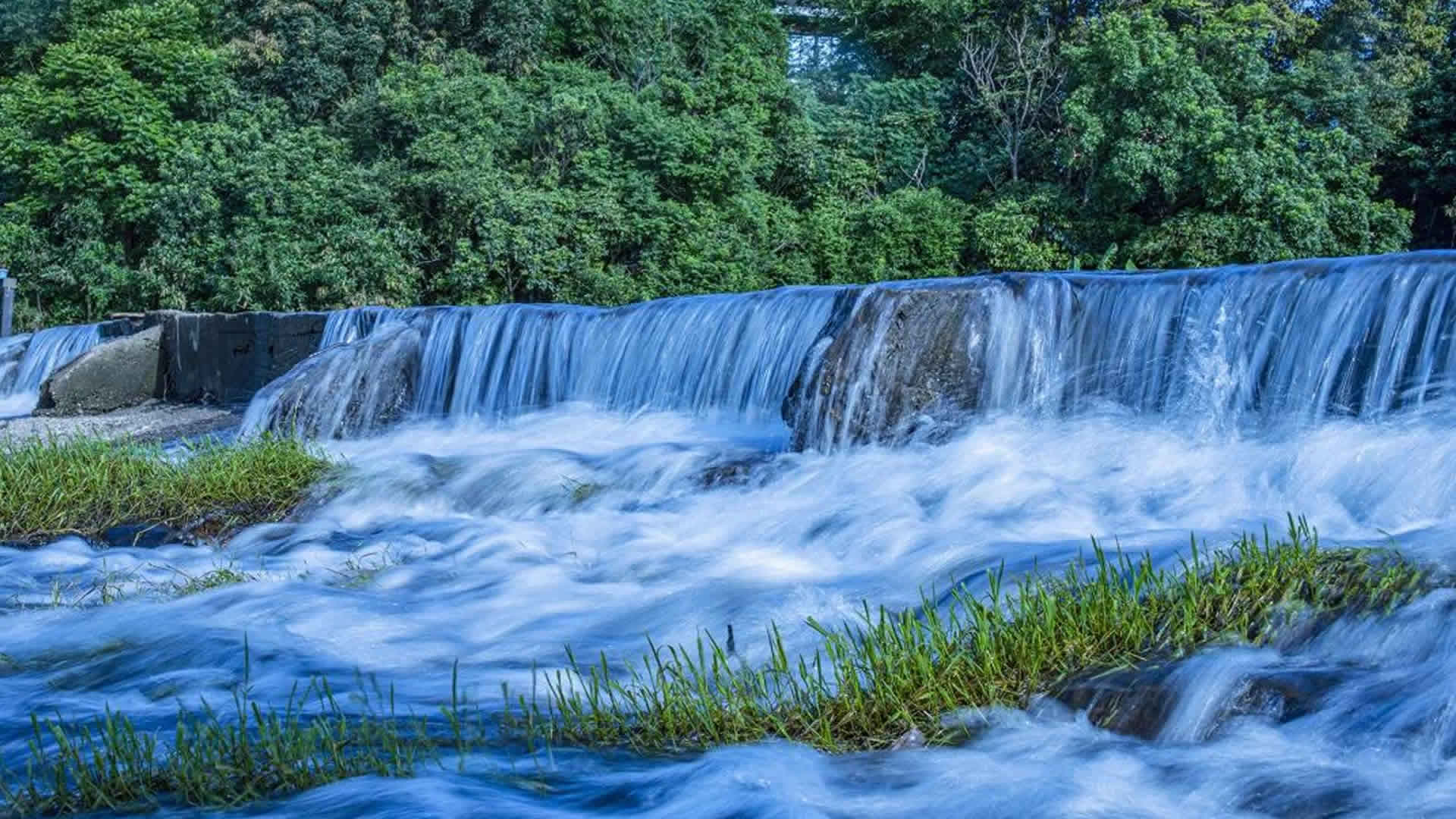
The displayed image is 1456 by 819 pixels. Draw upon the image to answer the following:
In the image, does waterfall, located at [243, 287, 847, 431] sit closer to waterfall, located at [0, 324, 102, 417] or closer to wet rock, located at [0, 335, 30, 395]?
waterfall, located at [0, 324, 102, 417]

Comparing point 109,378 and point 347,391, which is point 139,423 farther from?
point 347,391

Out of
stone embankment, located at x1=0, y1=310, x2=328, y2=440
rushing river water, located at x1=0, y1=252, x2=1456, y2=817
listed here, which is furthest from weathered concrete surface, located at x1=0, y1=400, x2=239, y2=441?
rushing river water, located at x1=0, y1=252, x2=1456, y2=817

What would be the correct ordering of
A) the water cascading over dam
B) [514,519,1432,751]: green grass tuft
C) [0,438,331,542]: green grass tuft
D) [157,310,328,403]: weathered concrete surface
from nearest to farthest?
[514,519,1432,751]: green grass tuft → [0,438,331,542]: green grass tuft → the water cascading over dam → [157,310,328,403]: weathered concrete surface

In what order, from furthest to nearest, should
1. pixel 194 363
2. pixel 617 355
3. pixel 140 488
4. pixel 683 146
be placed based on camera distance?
pixel 683 146
pixel 194 363
pixel 617 355
pixel 140 488

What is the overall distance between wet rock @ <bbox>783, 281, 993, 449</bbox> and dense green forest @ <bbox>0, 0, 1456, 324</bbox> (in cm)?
1236

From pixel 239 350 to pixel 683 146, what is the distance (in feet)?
32.6

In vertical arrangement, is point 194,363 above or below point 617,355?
below

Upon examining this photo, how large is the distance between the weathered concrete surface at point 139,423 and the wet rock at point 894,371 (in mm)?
5993

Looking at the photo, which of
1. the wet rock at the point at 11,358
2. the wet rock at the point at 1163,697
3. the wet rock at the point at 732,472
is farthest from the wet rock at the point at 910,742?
the wet rock at the point at 11,358

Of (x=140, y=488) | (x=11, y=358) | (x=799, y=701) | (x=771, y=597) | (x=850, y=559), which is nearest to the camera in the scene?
(x=799, y=701)

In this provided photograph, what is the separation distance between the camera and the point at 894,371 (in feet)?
30.0

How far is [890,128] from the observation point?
83.5 feet

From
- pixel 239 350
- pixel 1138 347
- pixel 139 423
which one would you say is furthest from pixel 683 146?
pixel 1138 347

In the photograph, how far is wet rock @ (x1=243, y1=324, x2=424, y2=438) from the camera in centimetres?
1209
